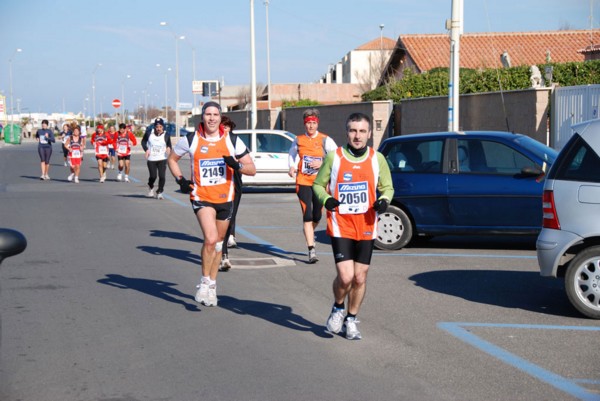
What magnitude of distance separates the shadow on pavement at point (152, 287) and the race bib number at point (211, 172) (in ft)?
4.00

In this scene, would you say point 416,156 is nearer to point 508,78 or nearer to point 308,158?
point 308,158

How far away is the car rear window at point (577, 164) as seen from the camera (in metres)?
7.96

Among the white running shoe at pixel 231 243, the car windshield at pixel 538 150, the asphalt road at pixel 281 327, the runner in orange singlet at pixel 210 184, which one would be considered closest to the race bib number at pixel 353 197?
the asphalt road at pixel 281 327

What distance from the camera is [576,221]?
7.98m

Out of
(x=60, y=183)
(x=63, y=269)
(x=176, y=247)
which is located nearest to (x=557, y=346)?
(x=63, y=269)

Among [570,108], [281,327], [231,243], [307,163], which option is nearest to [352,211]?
[281,327]

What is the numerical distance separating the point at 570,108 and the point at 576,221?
12.6 m

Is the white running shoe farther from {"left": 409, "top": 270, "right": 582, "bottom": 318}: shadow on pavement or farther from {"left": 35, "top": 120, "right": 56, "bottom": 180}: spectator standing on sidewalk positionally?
{"left": 35, "top": 120, "right": 56, "bottom": 180}: spectator standing on sidewalk

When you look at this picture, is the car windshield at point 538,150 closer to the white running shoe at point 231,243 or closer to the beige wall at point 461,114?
the white running shoe at point 231,243

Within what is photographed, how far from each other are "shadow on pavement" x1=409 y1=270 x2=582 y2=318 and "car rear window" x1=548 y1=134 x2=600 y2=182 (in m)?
1.26

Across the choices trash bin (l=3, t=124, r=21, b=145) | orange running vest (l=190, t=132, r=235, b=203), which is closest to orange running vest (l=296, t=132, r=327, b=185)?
orange running vest (l=190, t=132, r=235, b=203)

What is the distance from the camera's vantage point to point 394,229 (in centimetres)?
1216

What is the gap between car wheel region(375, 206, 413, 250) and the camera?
12.1 metres

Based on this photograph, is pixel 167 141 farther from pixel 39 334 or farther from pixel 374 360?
pixel 374 360
